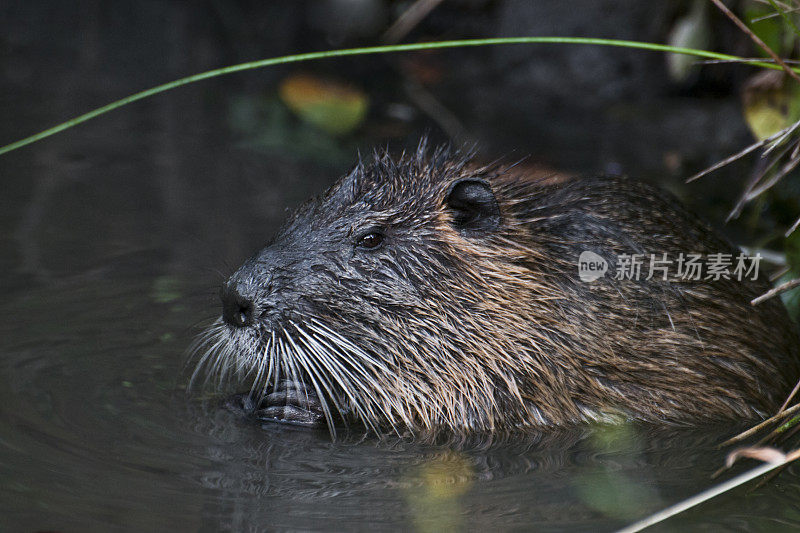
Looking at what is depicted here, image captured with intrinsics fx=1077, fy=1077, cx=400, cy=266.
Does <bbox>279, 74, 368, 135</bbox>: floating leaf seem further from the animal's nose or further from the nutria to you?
the animal's nose

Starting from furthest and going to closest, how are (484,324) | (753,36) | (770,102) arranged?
(770,102) → (484,324) → (753,36)

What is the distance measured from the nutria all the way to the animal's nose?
1 cm

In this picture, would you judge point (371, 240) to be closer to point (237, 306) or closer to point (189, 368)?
point (237, 306)

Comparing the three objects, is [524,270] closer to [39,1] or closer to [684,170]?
[684,170]

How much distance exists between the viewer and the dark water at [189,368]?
9.99ft

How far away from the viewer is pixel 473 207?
381 cm

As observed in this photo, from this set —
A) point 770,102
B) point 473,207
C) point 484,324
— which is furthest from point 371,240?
point 770,102

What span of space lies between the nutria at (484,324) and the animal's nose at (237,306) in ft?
0.05

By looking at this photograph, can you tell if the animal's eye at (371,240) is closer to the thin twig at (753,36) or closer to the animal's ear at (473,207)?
the animal's ear at (473,207)

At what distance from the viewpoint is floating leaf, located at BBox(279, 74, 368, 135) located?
704cm

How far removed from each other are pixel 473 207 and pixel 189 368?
1230 mm

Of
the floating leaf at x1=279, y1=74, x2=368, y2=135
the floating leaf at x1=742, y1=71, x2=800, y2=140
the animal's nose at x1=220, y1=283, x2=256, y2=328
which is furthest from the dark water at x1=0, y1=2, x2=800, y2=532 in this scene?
the floating leaf at x1=742, y1=71, x2=800, y2=140

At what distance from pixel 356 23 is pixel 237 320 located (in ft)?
16.8

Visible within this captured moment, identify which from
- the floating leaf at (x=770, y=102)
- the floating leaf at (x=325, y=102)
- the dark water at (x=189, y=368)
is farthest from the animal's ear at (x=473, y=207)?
the floating leaf at (x=325, y=102)
